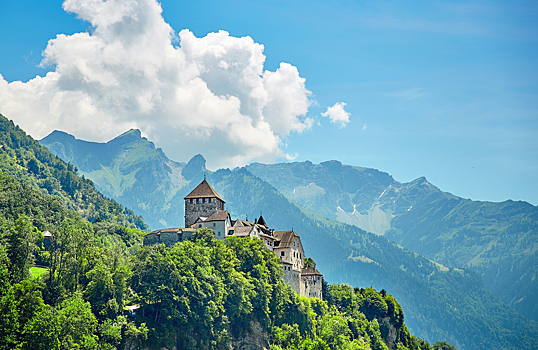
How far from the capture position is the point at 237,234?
119125 mm

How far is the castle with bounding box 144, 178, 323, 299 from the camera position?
118312 millimetres

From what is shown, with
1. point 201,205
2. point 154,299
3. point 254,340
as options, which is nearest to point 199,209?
point 201,205

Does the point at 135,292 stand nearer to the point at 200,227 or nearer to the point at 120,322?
the point at 120,322

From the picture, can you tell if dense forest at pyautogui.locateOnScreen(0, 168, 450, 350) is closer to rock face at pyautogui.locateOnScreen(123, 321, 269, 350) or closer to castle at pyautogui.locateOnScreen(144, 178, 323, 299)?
rock face at pyautogui.locateOnScreen(123, 321, 269, 350)

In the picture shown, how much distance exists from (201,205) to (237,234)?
1467 centimetres

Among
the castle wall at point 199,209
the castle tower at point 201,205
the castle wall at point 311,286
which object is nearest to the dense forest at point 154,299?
the castle wall at point 311,286

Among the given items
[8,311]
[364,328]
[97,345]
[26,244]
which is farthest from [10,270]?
[364,328]

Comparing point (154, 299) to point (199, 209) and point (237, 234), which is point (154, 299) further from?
point (199, 209)

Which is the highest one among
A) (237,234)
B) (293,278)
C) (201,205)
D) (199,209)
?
(201,205)

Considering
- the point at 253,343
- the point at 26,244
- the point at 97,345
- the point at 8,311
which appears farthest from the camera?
the point at 253,343

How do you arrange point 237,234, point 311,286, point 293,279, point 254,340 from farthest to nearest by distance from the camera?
1. point 311,286
2. point 293,279
3. point 237,234
4. point 254,340

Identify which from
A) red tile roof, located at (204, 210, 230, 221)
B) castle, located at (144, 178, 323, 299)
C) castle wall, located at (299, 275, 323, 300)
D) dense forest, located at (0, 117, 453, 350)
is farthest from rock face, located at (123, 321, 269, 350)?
red tile roof, located at (204, 210, 230, 221)

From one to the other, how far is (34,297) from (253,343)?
44.2 meters

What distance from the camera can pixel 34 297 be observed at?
7256 centimetres
